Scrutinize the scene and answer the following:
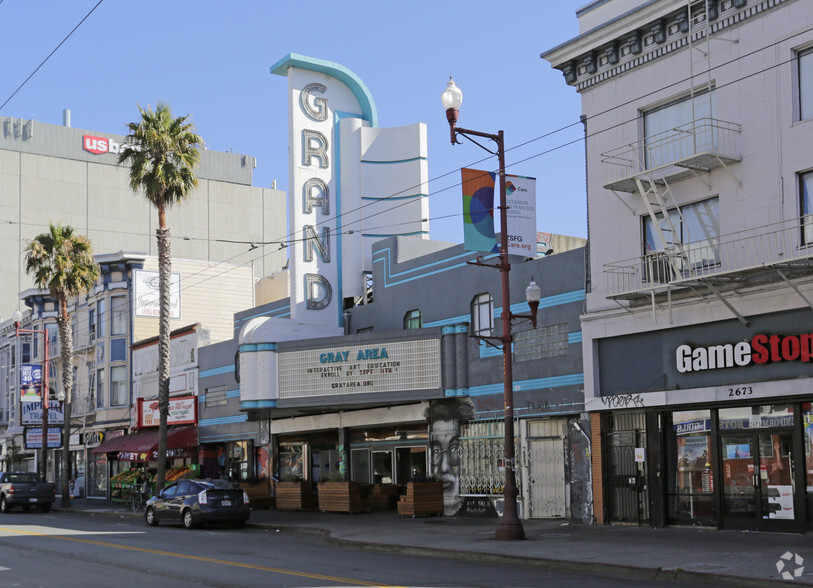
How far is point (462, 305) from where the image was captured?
94.8 feet

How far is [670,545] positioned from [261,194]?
264 ft

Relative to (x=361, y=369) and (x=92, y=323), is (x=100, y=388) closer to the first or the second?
(x=92, y=323)

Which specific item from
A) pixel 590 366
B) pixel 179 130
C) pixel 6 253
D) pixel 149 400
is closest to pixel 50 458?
pixel 149 400

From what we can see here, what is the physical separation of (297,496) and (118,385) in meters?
20.7

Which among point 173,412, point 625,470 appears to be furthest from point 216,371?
point 625,470

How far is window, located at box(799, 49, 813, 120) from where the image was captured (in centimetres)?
1973

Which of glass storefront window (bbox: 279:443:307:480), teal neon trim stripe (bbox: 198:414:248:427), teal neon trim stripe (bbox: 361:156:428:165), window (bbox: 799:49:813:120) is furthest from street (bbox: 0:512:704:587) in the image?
teal neon trim stripe (bbox: 361:156:428:165)

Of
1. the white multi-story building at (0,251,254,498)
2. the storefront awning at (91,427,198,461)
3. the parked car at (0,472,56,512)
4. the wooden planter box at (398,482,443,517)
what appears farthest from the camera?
the white multi-story building at (0,251,254,498)

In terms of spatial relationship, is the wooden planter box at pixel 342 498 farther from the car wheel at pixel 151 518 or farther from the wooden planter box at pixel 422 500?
the car wheel at pixel 151 518

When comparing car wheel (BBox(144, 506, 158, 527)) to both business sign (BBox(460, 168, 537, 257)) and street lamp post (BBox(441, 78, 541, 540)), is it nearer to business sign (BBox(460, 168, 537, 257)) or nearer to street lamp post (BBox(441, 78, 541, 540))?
street lamp post (BBox(441, 78, 541, 540))

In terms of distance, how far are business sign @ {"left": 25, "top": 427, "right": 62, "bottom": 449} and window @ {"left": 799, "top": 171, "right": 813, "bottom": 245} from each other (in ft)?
132

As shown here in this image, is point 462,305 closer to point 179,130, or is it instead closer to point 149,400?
point 179,130

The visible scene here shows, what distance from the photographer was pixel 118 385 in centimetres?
5106

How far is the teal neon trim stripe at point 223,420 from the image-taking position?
3869 centimetres
